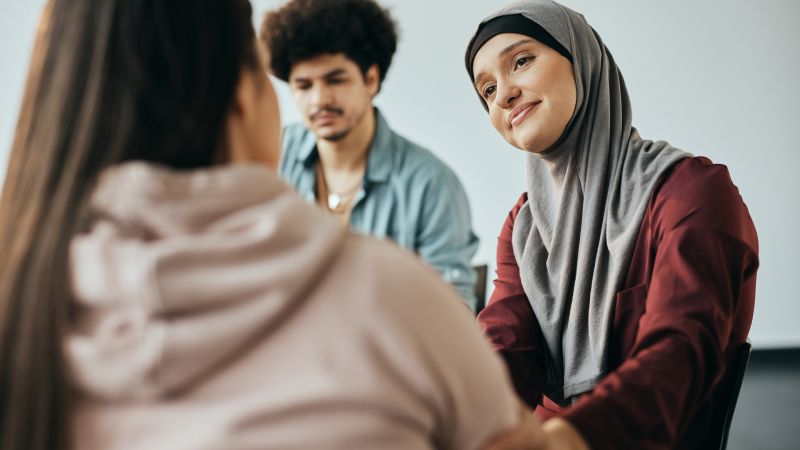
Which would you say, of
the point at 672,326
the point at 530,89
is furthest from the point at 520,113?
the point at 672,326

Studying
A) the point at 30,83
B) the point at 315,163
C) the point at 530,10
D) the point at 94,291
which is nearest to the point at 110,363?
the point at 94,291

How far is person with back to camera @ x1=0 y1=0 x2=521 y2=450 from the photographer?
614 millimetres

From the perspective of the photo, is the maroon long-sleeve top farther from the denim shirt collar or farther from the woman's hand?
the denim shirt collar

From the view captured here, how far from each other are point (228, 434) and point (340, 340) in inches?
4.4

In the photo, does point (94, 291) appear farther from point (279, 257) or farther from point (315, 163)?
point (315, 163)

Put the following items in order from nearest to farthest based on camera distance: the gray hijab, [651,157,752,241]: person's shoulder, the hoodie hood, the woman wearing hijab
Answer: the hoodie hood < the woman wearing hijab < [651,157,752,241]: person's shoulder < the gray hijab

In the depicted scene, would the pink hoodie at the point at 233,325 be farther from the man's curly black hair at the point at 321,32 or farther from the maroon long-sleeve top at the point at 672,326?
the man's curly black hair at the point at 321,32

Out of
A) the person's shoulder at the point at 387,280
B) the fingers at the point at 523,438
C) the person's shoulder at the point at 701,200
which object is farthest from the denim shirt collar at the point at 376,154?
the person's shoulder at the point at 387,280

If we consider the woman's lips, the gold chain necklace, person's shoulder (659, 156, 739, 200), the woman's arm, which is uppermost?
the woman's lips

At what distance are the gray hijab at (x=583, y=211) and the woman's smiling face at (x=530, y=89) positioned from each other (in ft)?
0.09

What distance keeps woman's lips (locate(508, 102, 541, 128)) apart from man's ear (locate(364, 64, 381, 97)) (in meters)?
0.84

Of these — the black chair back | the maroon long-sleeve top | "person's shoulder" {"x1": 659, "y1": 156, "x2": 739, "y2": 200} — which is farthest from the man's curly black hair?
the black chair back

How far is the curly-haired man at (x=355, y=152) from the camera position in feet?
7.13

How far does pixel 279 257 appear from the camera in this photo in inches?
24.8
